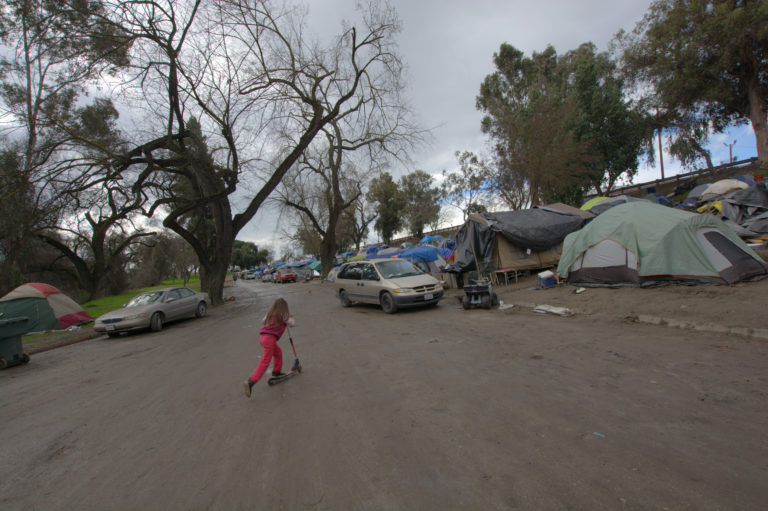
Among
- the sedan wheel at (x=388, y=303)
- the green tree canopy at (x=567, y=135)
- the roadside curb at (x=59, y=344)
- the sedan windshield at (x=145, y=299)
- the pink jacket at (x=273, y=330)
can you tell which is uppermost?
the green tree canopy at (x=567, y=135)

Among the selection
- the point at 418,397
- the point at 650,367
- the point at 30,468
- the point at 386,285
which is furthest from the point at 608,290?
the point at 30,468

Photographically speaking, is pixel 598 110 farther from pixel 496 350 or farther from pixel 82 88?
pixel 82 88

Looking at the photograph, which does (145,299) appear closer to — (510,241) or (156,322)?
(156,322)

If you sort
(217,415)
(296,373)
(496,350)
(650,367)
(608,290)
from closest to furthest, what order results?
(217,415), (650,367), (296,373), (496,350), (608,290)

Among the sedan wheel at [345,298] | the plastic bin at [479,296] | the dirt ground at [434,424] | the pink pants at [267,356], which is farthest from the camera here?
the sedan wheel at [345,298]

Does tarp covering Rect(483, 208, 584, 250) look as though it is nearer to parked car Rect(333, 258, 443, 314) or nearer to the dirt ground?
parked car Rect(333, 258, 443, 314)

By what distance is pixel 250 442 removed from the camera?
348 cm

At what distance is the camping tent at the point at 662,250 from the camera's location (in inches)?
326

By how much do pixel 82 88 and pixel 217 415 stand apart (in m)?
15.8

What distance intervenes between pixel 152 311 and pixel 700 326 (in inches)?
595

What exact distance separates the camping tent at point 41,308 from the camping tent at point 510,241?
16.3 m

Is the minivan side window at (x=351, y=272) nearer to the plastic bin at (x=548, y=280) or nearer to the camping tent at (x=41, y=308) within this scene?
the plastic bin at (x=548, y=280)

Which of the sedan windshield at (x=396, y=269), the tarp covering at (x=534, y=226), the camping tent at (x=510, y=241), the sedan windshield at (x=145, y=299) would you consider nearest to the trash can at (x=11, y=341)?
the sedan windshield at (x=145, y=299)

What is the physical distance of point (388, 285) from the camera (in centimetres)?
1092
